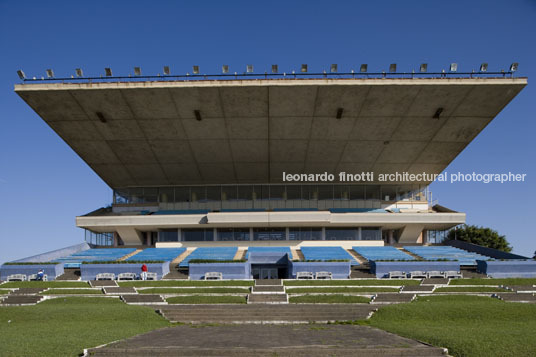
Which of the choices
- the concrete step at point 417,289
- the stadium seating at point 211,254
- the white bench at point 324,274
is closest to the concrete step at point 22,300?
the stadium seating at point 211,254

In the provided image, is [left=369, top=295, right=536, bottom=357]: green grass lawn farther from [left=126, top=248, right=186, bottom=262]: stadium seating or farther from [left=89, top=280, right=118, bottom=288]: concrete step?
[left=126, top=248, right=186, bottom=262]: stadium seating

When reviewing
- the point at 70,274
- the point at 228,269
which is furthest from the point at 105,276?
the point at 228,269

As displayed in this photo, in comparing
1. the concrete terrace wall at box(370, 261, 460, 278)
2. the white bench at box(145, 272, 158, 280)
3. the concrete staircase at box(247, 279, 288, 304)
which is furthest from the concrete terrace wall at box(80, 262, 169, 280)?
the concrete terrace wall at box(370, 261, 460, 278)

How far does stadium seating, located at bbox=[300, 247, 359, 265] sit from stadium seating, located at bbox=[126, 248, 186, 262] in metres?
→ 12.2

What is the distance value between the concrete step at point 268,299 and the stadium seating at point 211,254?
12.2 m

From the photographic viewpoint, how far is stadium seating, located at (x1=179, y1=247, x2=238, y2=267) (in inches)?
1465

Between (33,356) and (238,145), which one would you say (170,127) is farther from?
(33,356)

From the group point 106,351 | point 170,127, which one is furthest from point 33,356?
point 170,127

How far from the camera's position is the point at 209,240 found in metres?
46.7

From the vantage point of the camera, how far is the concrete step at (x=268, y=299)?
2453cm

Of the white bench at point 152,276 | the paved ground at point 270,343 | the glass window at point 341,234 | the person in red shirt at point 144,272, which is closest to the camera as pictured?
the paved ground at point 270,343

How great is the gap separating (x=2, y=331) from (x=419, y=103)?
106 feet

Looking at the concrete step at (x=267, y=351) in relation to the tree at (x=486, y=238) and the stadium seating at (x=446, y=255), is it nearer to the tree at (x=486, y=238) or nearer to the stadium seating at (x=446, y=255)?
the stadium seating at (x=446, y=255)

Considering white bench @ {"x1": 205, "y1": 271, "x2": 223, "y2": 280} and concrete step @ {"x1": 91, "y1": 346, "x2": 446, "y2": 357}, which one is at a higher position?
white bench @ {"x1": 205, "y1": 271, "x2": 223, "y2": 280}
